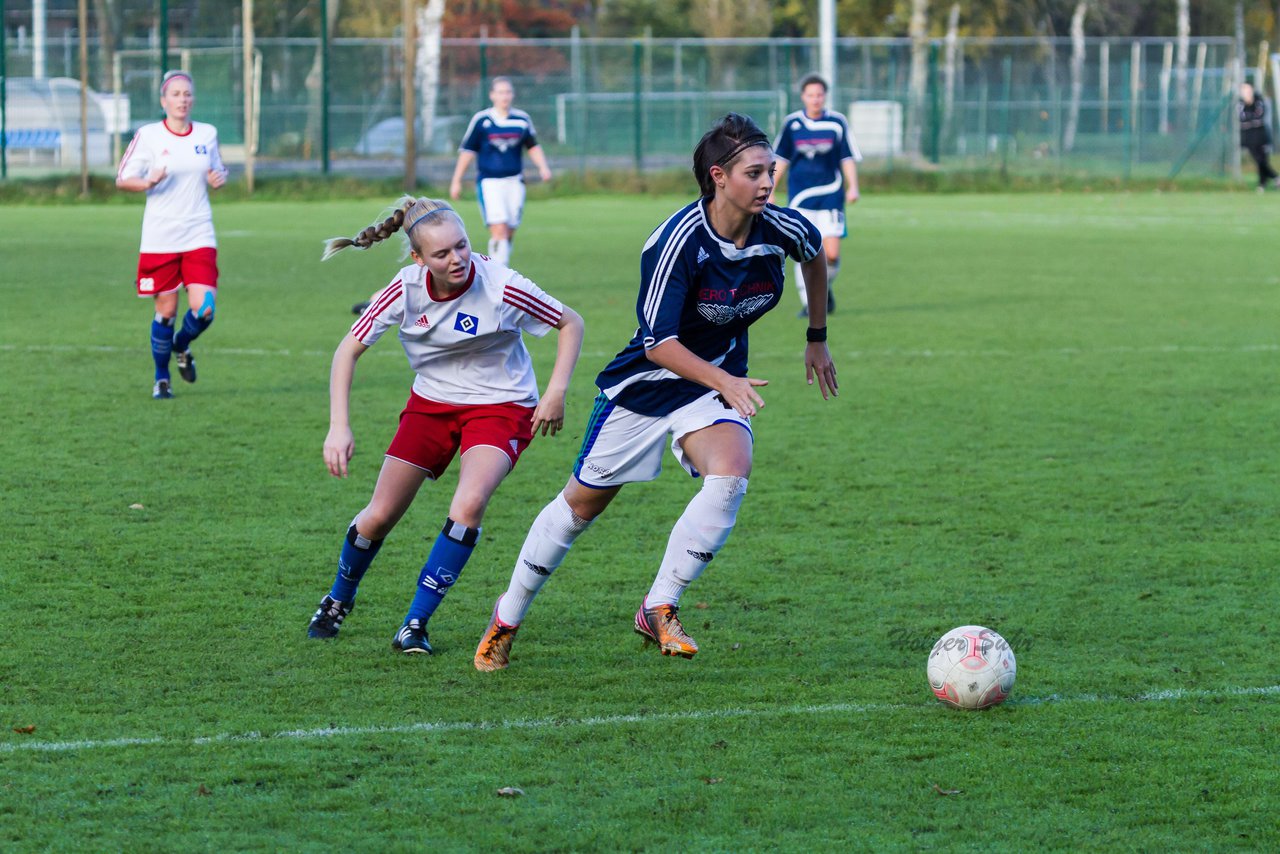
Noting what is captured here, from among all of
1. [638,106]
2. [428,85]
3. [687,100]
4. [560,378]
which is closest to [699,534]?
[560,378]

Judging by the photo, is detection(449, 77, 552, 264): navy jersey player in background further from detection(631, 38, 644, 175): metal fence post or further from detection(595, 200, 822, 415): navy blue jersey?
detection(631, 38, 644, 175): metal fence post

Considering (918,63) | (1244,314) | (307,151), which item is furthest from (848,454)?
(918,63)

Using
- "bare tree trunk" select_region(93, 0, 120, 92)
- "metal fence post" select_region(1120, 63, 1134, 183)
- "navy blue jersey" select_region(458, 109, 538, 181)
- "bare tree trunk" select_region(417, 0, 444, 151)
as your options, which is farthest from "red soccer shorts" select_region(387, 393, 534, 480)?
"metal fence post" select_region(1120, 63, 1134, 183)

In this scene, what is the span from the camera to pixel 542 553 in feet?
17.7

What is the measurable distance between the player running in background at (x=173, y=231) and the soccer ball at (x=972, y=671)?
22.2 feet

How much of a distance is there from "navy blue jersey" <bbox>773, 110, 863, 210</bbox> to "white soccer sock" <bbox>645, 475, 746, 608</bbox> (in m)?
10.2

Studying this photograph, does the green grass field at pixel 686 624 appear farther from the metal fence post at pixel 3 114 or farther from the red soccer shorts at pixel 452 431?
the metal fence post at pixel 3 114

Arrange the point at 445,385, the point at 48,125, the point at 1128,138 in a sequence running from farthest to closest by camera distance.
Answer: the point at 1128,138, the point at 48,125, the point at 445,385

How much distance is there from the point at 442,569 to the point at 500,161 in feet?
39.0

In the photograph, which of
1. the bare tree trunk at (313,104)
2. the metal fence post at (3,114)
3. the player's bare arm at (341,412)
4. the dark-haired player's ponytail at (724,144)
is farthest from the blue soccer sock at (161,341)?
the bare tree trunk at (313,104)

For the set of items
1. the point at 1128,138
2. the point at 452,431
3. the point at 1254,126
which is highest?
the point at 1254,126

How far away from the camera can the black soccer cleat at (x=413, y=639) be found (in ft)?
17.9

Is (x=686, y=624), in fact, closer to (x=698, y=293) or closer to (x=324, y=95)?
(x=698, y=293)

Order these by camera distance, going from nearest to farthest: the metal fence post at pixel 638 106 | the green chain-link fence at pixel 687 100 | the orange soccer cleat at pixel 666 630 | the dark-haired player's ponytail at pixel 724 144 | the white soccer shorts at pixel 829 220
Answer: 1. the dark-haired player's ponytail at pixel 724 144
2. the orange soccer cleat at pixel 666 630
3. the white soccer shorts at pixel 829 220
4. the green chain-link fence at pixel 687 100
5. the metal fence post at pixel 638 106
